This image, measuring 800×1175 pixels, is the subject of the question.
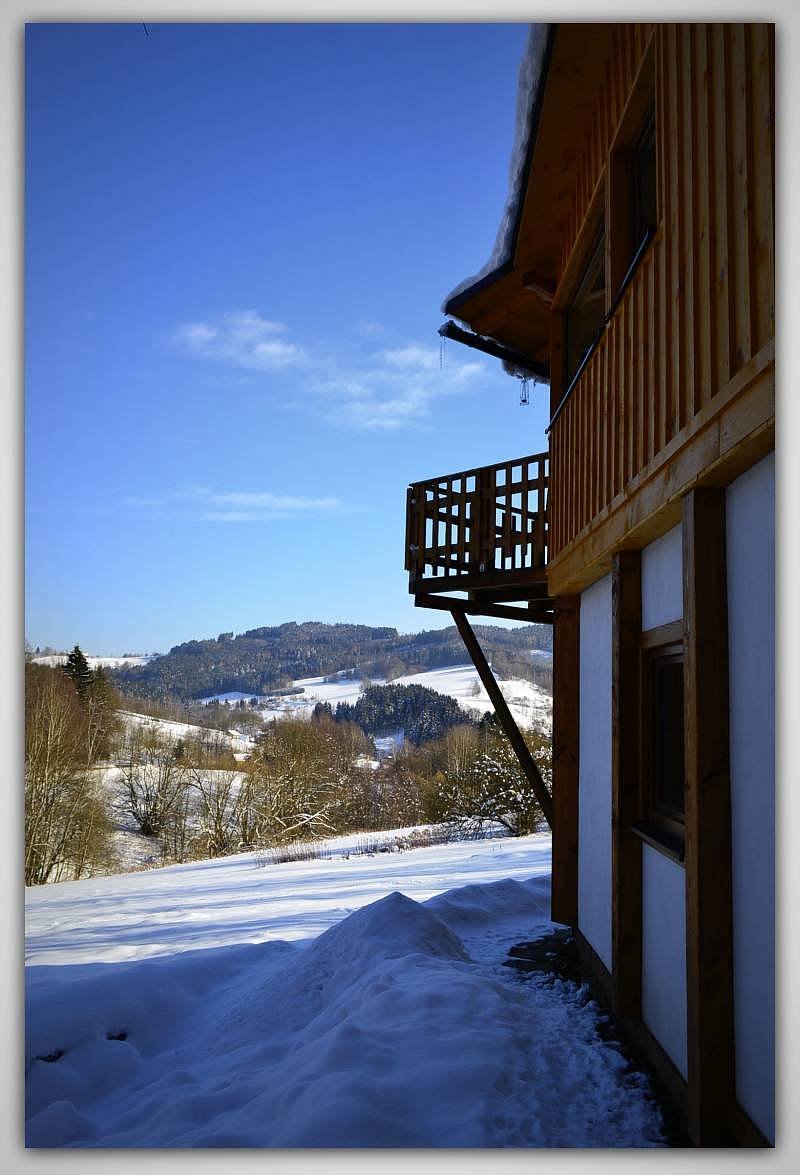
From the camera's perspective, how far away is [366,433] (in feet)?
34.9

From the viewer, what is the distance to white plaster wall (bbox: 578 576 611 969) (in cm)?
404

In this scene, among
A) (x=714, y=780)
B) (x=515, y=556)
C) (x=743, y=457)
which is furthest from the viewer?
(x=515, y=556)

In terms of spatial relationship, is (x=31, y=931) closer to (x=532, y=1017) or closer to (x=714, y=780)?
(x=532, y=1017)

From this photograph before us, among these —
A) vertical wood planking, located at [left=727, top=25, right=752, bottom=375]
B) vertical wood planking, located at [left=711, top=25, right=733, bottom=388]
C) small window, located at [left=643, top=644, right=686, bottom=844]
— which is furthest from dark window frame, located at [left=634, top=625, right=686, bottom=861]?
vertical wood planking, located at [left=727, top=25, right=752, bottom=375]

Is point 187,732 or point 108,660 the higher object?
point 108,660

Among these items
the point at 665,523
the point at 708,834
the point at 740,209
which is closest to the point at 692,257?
the point at 740,209

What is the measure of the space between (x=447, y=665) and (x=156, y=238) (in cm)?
7344

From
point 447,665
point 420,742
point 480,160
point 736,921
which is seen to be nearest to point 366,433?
point 480,160

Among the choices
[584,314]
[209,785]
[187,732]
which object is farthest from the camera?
[187,732]

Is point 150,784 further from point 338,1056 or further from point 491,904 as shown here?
point 338,1056

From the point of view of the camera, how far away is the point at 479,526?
21.0 ft

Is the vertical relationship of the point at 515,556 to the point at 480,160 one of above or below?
below

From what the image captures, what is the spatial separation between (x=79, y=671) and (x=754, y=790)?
2172 cm

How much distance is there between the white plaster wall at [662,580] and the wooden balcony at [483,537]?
98.1 inches
